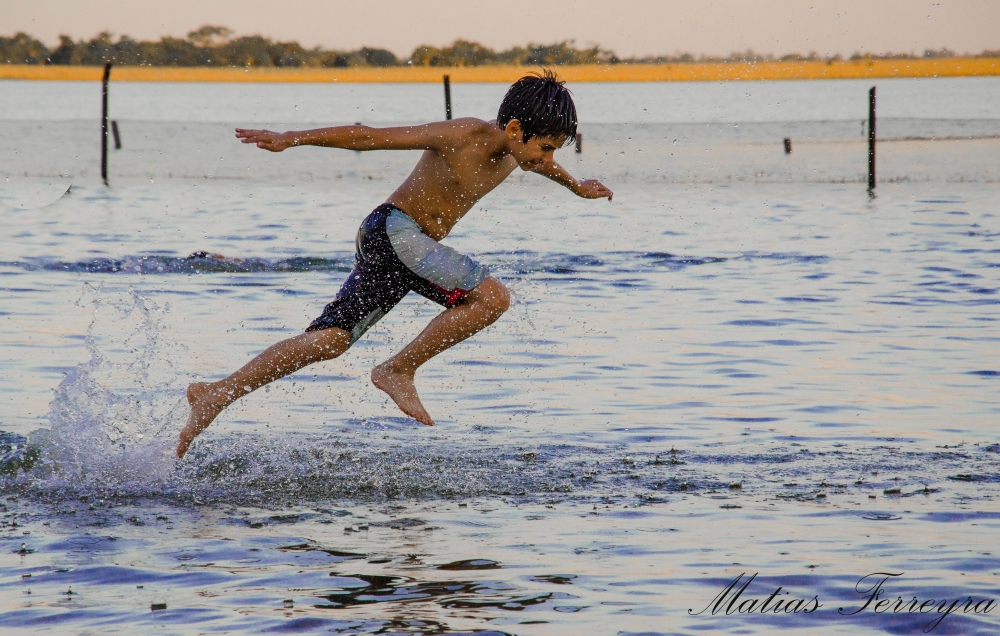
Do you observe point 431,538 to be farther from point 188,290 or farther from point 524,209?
point 524,209

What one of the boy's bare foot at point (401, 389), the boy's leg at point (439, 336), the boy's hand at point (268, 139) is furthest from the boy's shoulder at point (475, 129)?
the boy's bare foot at point (401, 389)

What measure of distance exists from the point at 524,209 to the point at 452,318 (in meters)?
16.8

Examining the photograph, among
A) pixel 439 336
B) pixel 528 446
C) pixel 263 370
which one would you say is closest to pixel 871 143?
pixel 528 446

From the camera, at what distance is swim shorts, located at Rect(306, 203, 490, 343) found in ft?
20.6

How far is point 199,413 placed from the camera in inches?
257

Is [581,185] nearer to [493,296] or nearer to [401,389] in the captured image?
[493,296]

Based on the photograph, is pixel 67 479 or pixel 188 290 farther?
pixel 188 290

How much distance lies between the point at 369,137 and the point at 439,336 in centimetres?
103

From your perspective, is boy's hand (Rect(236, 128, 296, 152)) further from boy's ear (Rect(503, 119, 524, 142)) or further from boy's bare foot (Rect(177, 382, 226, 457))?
boy's bare foot (Rect(177, 382, 226, 457))

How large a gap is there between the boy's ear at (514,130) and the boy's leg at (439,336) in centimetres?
71

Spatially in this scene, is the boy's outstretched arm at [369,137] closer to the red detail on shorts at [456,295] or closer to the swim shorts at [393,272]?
the swim shorts at [393,272]

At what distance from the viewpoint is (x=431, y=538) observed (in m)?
5.43

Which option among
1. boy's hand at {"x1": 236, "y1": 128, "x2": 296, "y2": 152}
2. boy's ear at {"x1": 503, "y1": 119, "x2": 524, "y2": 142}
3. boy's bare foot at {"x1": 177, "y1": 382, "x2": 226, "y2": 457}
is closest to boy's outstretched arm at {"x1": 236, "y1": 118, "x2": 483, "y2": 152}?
boy's hand at {"x1": 236, "y1": 128, "x2": 296, "y2": 152}

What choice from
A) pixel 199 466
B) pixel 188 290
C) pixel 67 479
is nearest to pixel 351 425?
pixel 199 466
